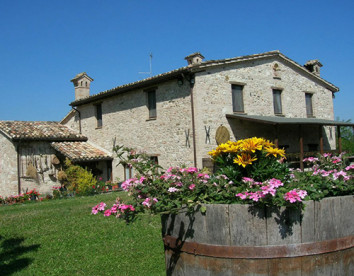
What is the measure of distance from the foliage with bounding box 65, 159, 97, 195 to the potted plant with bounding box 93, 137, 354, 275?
42.1ft

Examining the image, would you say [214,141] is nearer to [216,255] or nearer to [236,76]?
[236,76]

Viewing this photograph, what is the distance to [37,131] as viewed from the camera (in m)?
17.3

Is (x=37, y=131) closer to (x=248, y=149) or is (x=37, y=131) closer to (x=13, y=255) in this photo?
(x=13, y=255)

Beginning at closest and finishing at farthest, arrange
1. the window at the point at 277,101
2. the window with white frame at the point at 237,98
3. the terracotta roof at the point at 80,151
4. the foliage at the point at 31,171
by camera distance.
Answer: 1. the window with white frame at the point at 237,98
2. the foliage at the point at 31,171
3. the terracotta roof at the point at 80,151
4. the window at the point at 277,101

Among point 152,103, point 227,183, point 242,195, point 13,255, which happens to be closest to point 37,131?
point 152,103

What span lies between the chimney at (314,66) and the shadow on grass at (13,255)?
57.8 feet

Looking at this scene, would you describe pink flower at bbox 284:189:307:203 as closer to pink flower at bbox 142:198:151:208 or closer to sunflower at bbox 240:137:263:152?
sunflower at bbox 240:137:263:152

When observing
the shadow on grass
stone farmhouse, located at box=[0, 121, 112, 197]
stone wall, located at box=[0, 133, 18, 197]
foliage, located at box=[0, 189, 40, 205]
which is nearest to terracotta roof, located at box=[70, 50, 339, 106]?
stone farmhouse, located at box=[0, 121, 112, 197]

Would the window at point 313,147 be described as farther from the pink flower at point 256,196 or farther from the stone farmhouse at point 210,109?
the pink flower at point 256,196

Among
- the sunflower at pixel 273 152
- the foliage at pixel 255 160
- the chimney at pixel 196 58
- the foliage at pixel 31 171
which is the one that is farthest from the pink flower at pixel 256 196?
the foliage at pixel 31 171

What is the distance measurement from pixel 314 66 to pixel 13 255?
60.2 ft

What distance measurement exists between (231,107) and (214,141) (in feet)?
6.05

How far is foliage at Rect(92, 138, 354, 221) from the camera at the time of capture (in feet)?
9.20

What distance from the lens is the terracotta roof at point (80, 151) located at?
16016 mm
